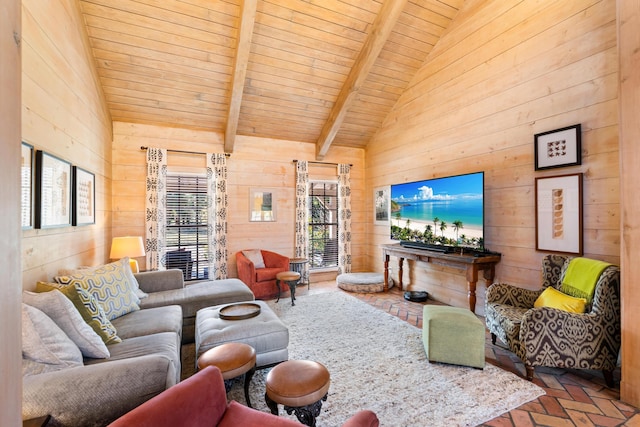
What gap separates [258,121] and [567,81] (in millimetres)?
4175

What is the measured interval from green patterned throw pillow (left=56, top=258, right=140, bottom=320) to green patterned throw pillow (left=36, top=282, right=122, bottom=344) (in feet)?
0.41

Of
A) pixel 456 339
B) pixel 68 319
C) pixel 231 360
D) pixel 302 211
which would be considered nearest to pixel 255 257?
pixel 302 211

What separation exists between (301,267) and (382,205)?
6.39 ft

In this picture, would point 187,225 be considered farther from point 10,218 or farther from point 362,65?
point 10,218

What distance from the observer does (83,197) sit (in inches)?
122

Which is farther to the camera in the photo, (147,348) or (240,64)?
(240,64)

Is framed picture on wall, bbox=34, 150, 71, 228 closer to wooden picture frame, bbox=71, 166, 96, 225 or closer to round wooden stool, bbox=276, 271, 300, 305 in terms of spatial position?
wooden picture frame, bbox=71, 166, 96, 225

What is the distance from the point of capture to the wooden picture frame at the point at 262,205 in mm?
5328

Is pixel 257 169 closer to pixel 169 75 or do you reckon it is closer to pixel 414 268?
pixel 169 75

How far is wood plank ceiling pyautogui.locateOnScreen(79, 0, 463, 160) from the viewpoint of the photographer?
344cm

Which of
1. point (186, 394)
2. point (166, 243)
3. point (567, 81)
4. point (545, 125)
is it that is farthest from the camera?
point (166, 243)

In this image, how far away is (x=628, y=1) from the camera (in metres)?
2.00

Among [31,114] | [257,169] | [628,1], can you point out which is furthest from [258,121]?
[628,1]

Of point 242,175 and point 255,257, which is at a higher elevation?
point 242,175
